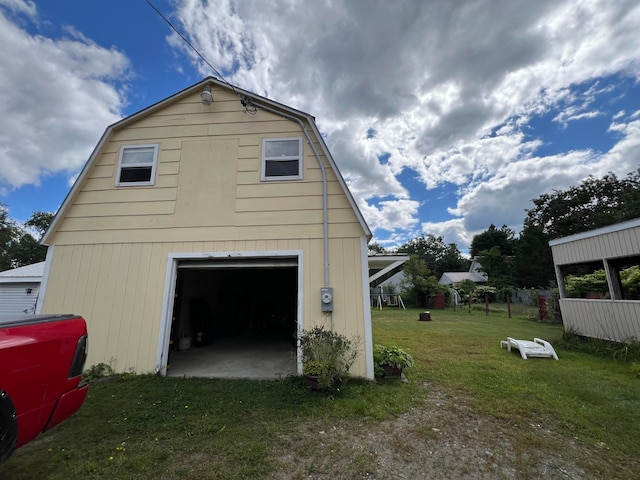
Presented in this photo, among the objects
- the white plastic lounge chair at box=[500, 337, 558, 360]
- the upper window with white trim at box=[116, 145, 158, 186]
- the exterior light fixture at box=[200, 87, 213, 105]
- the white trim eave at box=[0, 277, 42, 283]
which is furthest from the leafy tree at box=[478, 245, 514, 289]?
the white trim eave at box=[0, 277, 42, 283]

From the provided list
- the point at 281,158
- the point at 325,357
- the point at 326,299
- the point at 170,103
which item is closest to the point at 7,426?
the point at 325,357

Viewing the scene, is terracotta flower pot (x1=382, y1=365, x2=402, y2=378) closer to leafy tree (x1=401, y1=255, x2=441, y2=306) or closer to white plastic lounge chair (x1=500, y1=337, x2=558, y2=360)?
white plastic lounge chair (x1=500, y1=337, x2=558, y2=360)

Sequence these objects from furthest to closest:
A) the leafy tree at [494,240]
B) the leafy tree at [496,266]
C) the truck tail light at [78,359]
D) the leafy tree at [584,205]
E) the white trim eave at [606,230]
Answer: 1. the leafy tree at [494,240]
2. the leafy tree at [496,266]
3. the leafy tree at [584,205]
4. the white trim eave at [606,230]
5. the truck tail light at [78,359]

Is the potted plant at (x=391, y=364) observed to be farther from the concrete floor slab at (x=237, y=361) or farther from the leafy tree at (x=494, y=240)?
the leafy tree at (x=494, y=240)

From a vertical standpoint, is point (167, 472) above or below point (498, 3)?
below

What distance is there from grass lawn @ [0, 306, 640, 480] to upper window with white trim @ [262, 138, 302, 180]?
12.2 ft

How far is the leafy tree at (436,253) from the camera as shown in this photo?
52803 millimetres

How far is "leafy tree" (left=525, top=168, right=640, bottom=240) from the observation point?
85.5 ft

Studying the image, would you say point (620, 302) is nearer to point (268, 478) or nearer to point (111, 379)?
point (268, 478)

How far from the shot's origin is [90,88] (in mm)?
7340

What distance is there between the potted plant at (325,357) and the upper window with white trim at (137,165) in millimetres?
4346

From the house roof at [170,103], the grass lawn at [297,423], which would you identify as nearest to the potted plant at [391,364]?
the grass lawn at [297,423]

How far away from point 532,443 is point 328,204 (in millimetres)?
4087

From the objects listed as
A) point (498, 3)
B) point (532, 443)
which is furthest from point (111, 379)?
point (498, 3)
